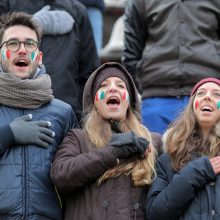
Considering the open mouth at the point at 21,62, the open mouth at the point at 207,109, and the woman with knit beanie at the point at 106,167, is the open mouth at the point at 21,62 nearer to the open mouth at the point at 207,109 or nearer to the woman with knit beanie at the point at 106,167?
the woman with knit beanie at the point at 106,167

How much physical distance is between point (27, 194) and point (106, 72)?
1.21m

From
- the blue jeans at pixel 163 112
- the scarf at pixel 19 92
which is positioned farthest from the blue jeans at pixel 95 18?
the scarf at pixel 19 92

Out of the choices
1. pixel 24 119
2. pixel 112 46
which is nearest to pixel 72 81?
pixel 24 119

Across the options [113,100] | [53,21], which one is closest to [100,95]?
[113,100]

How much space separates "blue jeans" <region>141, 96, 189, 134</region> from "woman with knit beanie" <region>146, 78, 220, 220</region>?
1.12m

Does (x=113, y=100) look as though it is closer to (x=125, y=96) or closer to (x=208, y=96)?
(x=125, y=96)

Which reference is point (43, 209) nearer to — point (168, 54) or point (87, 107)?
point (87, 107)

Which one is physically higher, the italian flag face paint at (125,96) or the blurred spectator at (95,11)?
the italian flag face paint at (125,96)

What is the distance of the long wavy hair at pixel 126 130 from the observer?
239 inches

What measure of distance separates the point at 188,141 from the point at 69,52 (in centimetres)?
176

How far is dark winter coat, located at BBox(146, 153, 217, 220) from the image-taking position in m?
5.82

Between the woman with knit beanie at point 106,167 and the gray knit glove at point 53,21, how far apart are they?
1299 mm

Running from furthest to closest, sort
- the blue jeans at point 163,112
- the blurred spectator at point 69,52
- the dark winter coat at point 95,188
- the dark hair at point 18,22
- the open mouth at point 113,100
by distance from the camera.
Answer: the blue jeans at point 163,112 → the blurred spectator at point 69,52 → the dark hair at point 18,22 → the open mouth at point 113,100 → the dark winter coat at point 95,188

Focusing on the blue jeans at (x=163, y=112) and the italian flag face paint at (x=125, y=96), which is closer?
the italian flag face paint at (x=125, y=96)
